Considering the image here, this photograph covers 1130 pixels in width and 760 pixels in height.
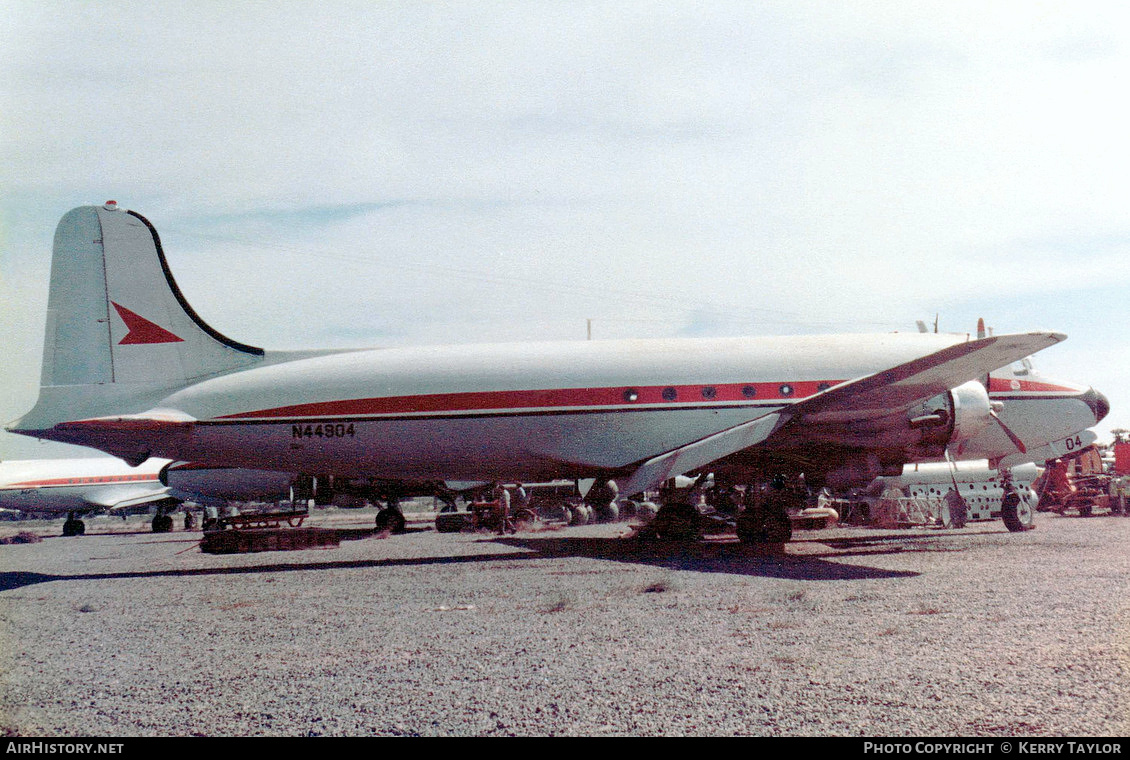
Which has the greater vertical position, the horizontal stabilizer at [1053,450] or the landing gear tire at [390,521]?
the horizontal stabilizer at [1053,450]

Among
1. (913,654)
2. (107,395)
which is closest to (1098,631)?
(913,654)

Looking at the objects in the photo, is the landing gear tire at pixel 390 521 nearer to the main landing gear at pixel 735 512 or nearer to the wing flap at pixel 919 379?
the main landing gear at pixel 735 512

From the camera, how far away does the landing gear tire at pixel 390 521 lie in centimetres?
3122

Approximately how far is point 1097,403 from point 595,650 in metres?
19.6

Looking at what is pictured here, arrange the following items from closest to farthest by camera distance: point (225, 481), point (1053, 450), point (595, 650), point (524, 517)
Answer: point (595, 650)
point (1053, 450)
point (225, 481)
point (524, 517)

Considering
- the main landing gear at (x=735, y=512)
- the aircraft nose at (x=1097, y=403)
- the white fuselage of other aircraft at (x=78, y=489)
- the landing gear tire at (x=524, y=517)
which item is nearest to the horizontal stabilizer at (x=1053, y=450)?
the aircraft nose at (x=1097, y=403)

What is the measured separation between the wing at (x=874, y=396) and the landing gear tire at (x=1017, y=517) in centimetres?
736

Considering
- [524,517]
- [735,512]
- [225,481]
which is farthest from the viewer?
[524,517]

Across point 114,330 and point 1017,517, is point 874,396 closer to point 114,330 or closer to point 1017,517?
point 1017,517

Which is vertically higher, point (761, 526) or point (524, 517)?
point (761, 526)

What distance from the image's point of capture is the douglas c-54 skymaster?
16.6 metres

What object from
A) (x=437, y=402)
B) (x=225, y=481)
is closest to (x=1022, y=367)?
(x=437, y=402)

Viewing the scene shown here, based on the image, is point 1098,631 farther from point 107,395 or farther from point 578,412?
point 107,395

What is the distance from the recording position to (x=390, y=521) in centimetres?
3159
